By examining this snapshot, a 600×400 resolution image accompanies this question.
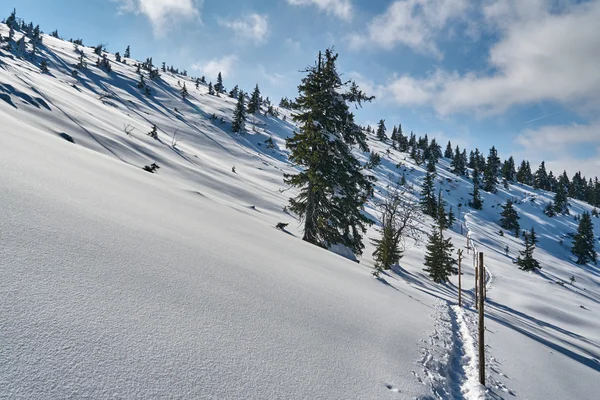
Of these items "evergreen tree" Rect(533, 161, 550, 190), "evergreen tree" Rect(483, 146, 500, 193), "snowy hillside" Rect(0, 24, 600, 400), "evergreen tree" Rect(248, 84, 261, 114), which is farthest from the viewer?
"evergreen tree" Rect(533, 161, 550, 190)

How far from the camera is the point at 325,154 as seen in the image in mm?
16281

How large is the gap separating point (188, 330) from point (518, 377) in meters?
7.57

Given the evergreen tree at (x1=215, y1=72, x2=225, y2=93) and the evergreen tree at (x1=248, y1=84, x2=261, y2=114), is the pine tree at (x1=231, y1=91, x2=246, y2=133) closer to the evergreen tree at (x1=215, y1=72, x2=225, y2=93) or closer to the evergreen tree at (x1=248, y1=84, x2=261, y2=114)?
the evergreen tree at (x1=248, y1=84, x2=261, y2=114)

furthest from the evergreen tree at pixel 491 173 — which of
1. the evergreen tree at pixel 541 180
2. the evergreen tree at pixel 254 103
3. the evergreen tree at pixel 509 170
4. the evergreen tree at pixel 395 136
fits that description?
the evergreen tree at pixel 254 103

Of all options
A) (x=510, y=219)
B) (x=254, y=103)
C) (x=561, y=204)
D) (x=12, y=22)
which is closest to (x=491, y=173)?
(x=561, y=204)

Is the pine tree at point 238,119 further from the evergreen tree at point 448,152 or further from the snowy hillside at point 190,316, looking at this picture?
the evergreen tree at point 448,152

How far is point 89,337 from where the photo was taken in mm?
2629

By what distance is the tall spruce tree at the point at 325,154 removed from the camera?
1598cm

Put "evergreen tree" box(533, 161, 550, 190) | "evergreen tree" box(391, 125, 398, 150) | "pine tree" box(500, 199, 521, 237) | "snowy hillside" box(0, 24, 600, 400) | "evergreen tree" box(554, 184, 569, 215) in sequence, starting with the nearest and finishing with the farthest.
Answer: "snowy hillside" box(0, 24, 600, 400), "pine tree" box(500, 199, 521, 237), "evergreen tree" box(554, 184, 569, 215), "evergreen tree" box(533, 161, 550, 190), "evergreen tree" box(391, 125, 398, 150)

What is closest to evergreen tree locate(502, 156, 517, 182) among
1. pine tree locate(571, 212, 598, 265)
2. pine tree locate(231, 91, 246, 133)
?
pine tree locate(571, 212, 598, 265)

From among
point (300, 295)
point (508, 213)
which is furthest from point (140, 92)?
point (508, 213)

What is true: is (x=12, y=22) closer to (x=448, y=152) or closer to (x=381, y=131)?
(x=381, y=131)

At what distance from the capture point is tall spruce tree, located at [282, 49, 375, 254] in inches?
629

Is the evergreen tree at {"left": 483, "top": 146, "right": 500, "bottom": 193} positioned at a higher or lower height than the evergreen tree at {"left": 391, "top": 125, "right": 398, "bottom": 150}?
lower
